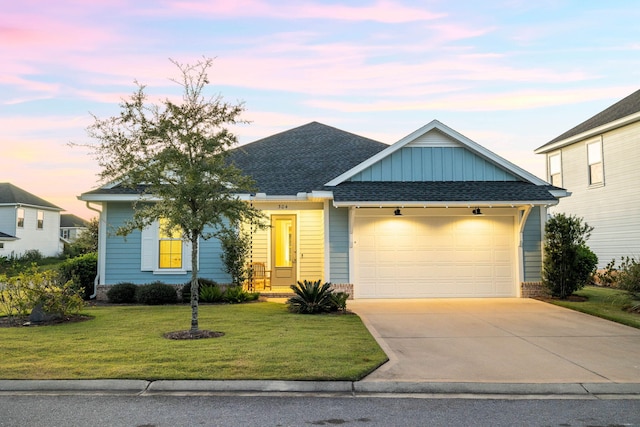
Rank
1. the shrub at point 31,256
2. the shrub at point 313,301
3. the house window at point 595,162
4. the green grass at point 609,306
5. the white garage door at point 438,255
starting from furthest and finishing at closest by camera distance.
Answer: the shrub at point 31,256, the house window at point 595,162, the white garage door at point 438,255, the shrub at point 313,301, the green grass at point 609,306

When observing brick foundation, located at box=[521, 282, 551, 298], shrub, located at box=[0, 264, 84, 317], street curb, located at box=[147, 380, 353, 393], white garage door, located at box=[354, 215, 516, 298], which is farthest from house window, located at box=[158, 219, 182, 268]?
brick foundation, located at box=[521, 282, 551, 298]

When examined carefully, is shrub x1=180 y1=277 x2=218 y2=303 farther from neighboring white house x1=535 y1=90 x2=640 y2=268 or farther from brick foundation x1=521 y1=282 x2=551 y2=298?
neighboring white house x1=535 y1=90 x2=640 y2=268

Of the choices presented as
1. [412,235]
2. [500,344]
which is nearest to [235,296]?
[412,235]

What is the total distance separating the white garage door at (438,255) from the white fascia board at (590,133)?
23.4ft

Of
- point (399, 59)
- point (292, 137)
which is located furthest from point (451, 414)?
point (292, 137)

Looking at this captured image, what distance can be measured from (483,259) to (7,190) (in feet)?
130

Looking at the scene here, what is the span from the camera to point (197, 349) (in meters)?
7.71

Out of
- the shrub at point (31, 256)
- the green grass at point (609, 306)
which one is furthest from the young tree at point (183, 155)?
the shrub at point (31, 256)

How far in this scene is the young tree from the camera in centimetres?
913

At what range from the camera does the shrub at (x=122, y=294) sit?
14578 mm

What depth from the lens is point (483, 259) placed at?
1538 cm

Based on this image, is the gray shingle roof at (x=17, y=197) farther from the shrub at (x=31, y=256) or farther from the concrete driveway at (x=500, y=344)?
the concrete driveway at (x=500, y=344)

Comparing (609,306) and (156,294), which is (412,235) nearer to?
(609,306)

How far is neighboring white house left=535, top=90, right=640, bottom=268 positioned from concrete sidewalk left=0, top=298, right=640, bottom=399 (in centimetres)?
891
